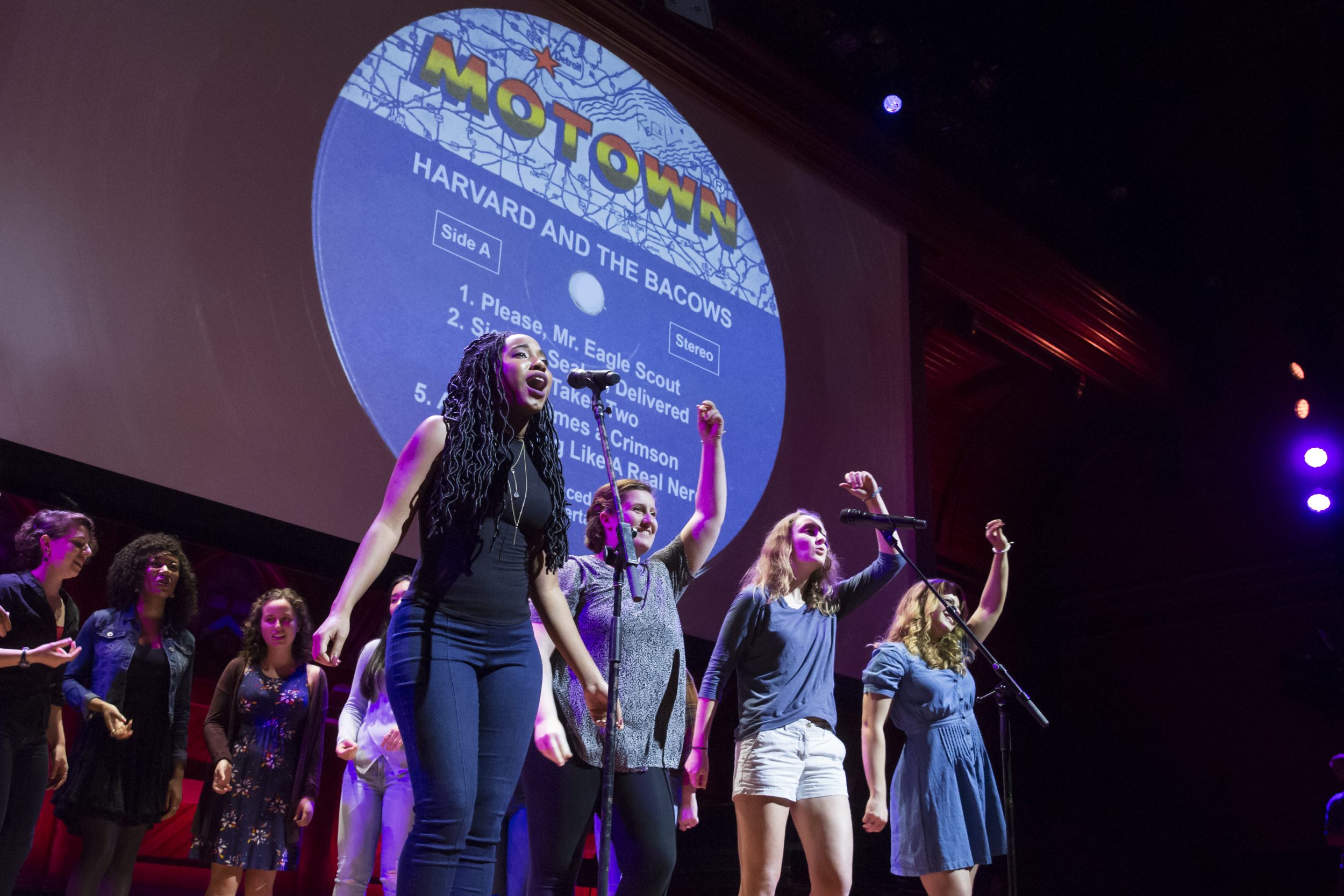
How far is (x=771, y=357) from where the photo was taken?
17.6 feet

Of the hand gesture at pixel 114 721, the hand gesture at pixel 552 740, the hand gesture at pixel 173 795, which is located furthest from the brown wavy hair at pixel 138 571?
the hand gesture at pixel 552 740

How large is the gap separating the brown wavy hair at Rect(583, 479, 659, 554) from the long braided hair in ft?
1.97

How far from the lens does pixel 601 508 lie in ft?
9.51

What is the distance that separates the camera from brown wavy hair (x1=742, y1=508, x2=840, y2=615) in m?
Answer: 3.36

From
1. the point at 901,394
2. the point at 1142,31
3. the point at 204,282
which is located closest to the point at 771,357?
the point at 901,394

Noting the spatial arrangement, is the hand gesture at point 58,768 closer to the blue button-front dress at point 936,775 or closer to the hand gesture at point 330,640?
the hand gesture at point 330,640

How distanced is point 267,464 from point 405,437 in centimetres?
50

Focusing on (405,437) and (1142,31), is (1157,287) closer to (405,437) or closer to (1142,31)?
(1142,31)

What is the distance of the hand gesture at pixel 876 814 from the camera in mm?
3291

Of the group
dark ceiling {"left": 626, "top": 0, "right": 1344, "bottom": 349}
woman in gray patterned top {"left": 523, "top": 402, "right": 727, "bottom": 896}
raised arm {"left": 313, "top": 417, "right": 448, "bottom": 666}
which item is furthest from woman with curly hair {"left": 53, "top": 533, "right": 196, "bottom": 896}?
dark ceiling {"left": 626, "top": 0, "right": 1344, "bottom": 349}

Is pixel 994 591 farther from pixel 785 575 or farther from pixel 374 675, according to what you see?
pixel 374 675

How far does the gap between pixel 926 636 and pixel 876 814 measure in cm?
66

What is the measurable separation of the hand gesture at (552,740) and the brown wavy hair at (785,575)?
125 cm

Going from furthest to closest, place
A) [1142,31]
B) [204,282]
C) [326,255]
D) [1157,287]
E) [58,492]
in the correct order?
[1157,287], [1142,31], [326,255], [204,282], [58,492]
